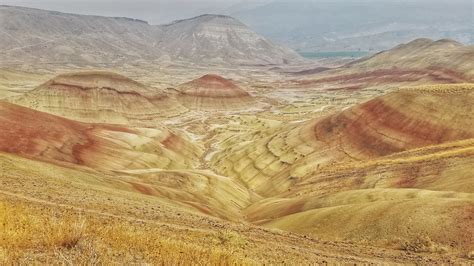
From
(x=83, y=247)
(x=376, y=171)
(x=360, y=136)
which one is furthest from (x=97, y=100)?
(x=83, y=247)

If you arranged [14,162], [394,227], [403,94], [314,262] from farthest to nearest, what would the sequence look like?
1. [403,94]
2. [14,162]
3. [394,227]
4. [314,262]

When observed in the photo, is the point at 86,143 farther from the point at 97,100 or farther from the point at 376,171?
the point at 97,100

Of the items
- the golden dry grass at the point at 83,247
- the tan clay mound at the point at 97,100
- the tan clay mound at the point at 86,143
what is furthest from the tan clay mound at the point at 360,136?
the tan clay mound at the point at 97,100

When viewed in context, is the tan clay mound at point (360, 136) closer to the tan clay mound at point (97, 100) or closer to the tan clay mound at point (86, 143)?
the tan clay mound at point (86, 143)

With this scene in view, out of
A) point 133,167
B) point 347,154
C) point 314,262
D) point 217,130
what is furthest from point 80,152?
point 217,130

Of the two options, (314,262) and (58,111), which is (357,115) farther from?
(58,111)

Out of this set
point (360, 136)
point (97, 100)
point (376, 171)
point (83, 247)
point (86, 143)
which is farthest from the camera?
point (97, 100)

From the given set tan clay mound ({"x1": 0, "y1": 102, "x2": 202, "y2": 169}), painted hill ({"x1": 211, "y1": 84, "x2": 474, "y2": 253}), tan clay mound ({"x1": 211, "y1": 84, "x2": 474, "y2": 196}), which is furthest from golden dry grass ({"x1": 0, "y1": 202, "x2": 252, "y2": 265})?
tan clay mound ({"x1": 211, "y1": 84, "x2": 474, "y2": 196})
